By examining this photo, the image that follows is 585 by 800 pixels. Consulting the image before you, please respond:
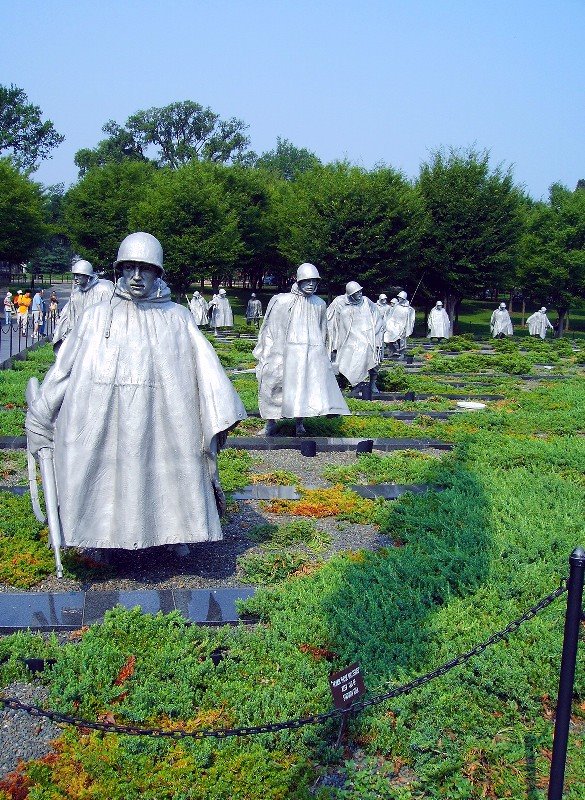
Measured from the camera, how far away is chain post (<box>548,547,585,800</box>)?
3.34 metres

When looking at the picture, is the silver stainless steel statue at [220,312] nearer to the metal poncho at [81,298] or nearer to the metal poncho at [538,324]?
the metal poncho at [538,324]

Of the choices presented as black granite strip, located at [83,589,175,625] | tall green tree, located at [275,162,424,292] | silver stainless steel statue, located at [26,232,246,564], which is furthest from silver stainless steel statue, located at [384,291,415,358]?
black granite strip, located at [83,589,175,625]

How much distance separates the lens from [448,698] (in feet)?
15.1

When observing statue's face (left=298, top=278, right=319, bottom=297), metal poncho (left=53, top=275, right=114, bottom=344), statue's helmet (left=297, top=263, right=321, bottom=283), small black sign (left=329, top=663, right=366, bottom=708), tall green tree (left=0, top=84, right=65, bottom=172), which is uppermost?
tall green tree (left=0, top=84, right=65, bottom=172)

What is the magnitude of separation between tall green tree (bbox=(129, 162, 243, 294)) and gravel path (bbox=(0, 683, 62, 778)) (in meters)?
39.1

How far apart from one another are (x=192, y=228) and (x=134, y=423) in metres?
38.6

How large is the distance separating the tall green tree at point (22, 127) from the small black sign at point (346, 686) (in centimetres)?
6890

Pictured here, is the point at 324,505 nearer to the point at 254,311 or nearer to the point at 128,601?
the point at 128,601

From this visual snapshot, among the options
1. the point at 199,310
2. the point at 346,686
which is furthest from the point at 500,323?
the point at 346,686

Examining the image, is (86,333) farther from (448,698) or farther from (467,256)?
(467,256)

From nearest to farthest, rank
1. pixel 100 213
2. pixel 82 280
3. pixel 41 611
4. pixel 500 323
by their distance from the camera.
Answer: pixel 41 611
pixel 82 280
pixel 500 323
pixel 100 213

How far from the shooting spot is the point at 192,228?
43250 mm

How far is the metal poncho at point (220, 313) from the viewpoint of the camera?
124 feet

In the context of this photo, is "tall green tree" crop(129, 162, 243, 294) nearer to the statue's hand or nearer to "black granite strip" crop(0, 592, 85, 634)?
the statue's hand
